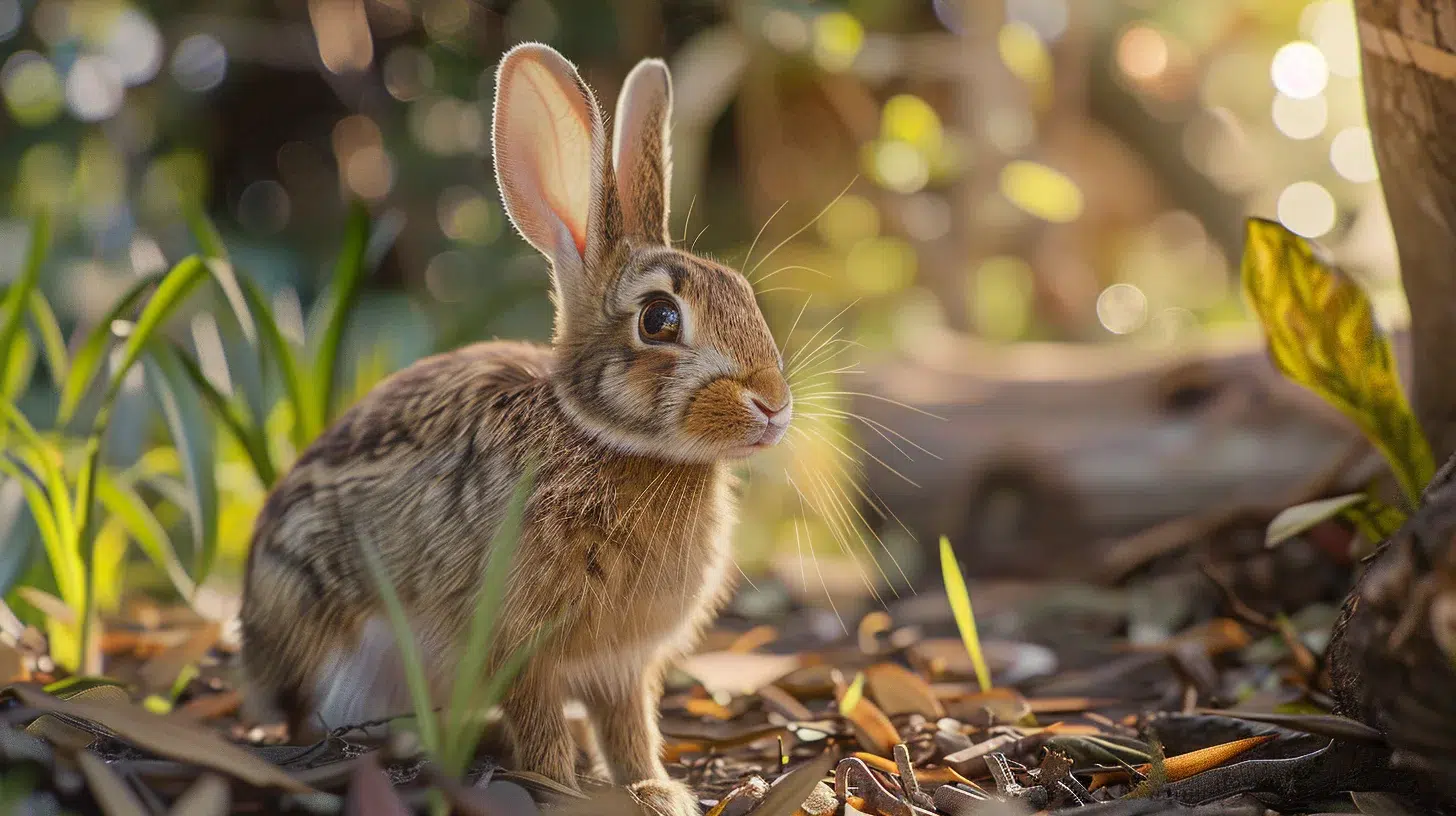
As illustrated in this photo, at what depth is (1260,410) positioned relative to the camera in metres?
4.02

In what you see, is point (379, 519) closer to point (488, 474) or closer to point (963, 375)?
point (488, 474)

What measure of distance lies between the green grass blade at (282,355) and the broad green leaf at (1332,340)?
2.45 m

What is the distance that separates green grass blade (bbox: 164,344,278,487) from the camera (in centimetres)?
301

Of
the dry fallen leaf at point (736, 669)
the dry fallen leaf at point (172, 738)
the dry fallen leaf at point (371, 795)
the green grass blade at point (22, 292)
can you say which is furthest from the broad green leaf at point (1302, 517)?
the green grass blade at point (22, 292)

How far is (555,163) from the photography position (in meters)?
2.44

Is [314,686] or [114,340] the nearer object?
[314,686]

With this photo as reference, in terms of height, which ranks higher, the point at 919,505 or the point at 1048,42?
the point at 1048,42

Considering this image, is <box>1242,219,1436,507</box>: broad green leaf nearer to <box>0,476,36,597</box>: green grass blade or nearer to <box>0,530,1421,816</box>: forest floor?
<box>0,530,1421,816</box>: forest floor

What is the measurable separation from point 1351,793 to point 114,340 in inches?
121

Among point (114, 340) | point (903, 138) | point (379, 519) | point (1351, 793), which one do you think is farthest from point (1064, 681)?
point (114, 340)

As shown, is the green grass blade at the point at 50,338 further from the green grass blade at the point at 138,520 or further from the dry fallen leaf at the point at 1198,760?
the dry fallen leaf at the point at 1198,760

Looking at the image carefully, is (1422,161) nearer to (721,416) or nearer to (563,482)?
(721,416)

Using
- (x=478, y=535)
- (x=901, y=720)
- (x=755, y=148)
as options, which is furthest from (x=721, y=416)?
(x=755, y=148)

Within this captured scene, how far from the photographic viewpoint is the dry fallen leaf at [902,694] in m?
2.74
